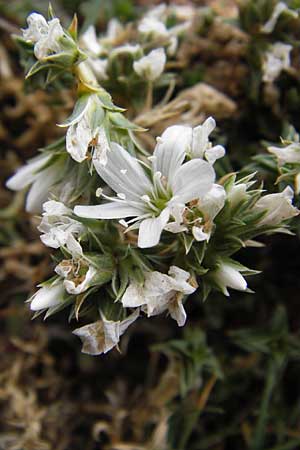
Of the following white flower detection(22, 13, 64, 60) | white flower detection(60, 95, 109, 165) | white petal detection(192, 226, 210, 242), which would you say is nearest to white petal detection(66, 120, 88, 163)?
white flower detection(60, 95, 109, 165)

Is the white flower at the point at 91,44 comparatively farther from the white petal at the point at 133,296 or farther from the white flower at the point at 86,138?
the white petal at the point at 133,296

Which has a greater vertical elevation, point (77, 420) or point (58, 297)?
point (58, 297)

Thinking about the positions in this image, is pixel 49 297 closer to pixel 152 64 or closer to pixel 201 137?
pixel 201 137

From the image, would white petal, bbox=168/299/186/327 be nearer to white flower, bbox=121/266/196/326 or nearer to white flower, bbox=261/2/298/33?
white flower, bbox=121/266/196/326

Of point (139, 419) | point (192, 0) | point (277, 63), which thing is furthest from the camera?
point (192, 0)

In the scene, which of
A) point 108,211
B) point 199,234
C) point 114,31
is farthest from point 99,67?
point 199,234

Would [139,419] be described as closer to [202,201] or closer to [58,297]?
[58,297]

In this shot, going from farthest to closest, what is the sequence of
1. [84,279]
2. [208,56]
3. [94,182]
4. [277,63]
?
[208,56]
[277,63]
[94,182]
[84,279]

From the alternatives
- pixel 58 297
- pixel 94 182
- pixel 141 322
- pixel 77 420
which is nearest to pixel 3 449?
pixel 77 420
